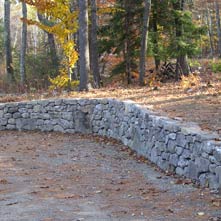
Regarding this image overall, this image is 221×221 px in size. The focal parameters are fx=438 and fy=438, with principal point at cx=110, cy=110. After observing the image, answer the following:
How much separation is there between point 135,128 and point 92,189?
3.49 m

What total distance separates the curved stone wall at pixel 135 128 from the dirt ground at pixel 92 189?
256 millimetres

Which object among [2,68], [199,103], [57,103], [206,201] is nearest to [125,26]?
[57,103]

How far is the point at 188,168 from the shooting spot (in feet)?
22.6

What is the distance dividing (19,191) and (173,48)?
1225cm

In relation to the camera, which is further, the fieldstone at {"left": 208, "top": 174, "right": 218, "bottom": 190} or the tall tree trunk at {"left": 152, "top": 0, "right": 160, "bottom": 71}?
the tall tree trunk at {"left": 152, "top": 0, "right": 160, "bottom": 71}

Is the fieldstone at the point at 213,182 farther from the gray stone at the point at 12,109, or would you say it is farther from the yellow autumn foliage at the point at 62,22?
the yellow autumn foliage at the point at 62,22

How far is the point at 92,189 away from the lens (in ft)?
22.5

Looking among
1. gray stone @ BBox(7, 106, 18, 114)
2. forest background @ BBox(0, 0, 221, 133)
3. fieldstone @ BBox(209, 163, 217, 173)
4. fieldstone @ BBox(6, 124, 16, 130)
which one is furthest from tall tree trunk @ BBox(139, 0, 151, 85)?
fieldstone @ BBox(209, 163, 217, 173)

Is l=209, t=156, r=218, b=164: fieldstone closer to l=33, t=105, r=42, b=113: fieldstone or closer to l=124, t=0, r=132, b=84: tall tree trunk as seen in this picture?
l=33, t=105, r=42, b=113: fieldstone

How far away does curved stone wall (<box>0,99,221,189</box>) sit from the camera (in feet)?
20.7

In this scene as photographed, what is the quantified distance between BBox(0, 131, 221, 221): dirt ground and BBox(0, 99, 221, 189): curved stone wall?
0.26m

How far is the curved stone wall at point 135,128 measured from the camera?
6.32m

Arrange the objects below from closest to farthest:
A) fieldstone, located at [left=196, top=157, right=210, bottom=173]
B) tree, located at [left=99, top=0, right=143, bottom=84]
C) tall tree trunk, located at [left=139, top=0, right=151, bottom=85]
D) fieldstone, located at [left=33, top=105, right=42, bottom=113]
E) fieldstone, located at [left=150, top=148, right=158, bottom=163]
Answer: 1. fieldstone, located at [left=196, top=157, right=210, bottom=173]
2. fieldstone, located at [left=150, top=148, right=158, bottom=163]
3. fieldstone, located at [left=33, top=105, right=42, bottom=113]
4. tall tree trunk, located at [left=139, top=0, right=151, bottom=85]
5. tree, located at [left=99, top=0, right=143, bottom=84]

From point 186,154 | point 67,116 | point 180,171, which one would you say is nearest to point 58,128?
point 67,116
